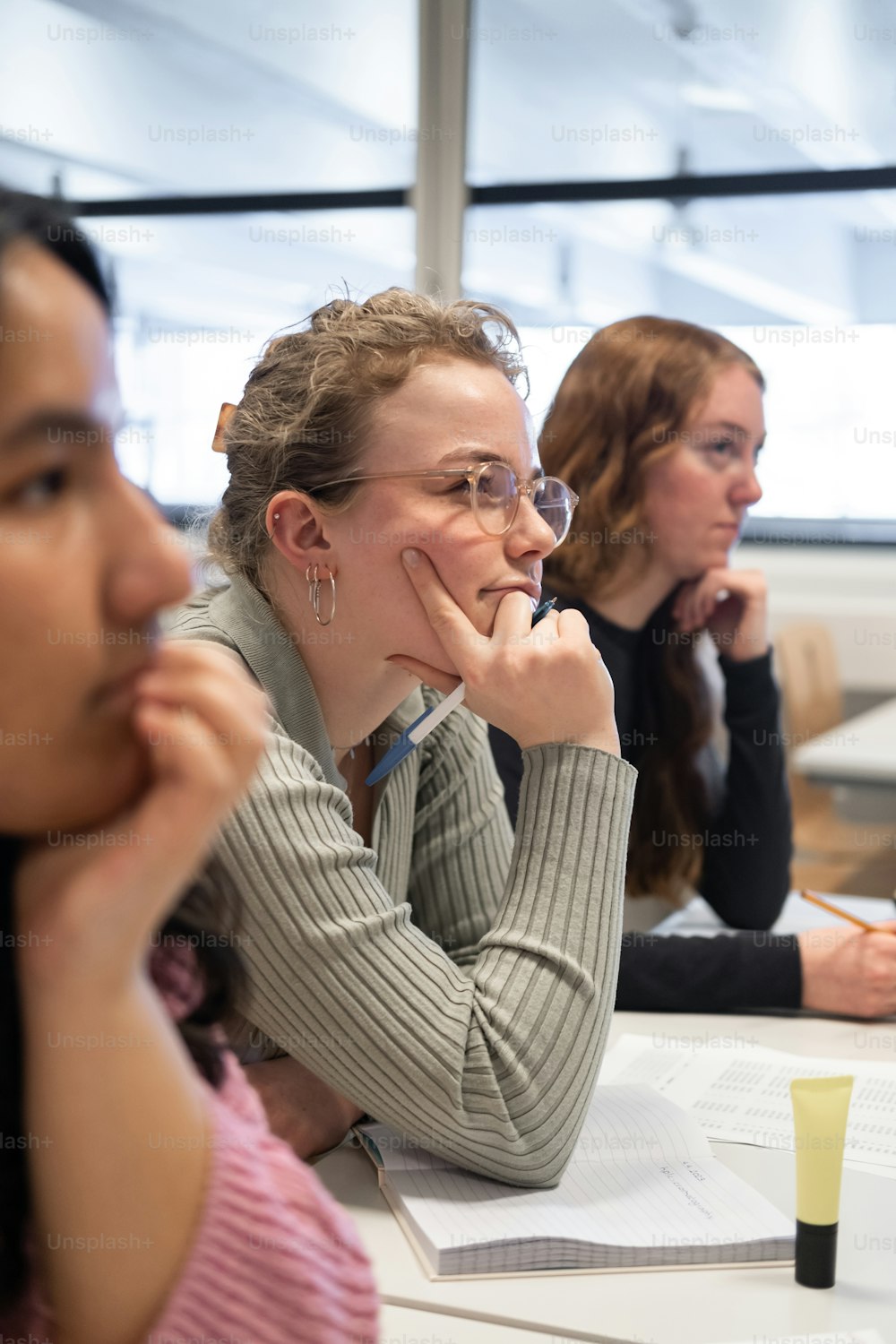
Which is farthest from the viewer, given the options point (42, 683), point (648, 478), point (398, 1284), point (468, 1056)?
point (648, 478)

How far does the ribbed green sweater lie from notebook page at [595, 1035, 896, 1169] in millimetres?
220

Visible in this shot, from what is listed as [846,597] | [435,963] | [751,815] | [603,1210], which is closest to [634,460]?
[751,815]

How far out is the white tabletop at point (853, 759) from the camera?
10.0ft

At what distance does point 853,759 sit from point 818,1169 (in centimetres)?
223

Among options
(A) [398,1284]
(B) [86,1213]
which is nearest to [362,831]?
(A) [398,1284]

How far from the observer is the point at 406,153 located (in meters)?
4.62

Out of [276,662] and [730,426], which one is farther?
[730,426]

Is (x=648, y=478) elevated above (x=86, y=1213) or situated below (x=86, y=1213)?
above

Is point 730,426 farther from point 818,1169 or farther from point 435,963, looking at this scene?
point 818,1169

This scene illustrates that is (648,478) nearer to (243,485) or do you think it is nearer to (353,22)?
(243,485)

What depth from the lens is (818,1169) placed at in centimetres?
99

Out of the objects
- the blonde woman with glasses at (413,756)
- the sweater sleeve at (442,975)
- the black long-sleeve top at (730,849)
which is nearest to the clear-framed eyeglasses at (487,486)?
the blonde woman with glasses at (413,756)

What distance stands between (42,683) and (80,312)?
0.56 ft

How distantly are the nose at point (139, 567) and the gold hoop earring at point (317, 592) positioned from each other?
771 millimetres
